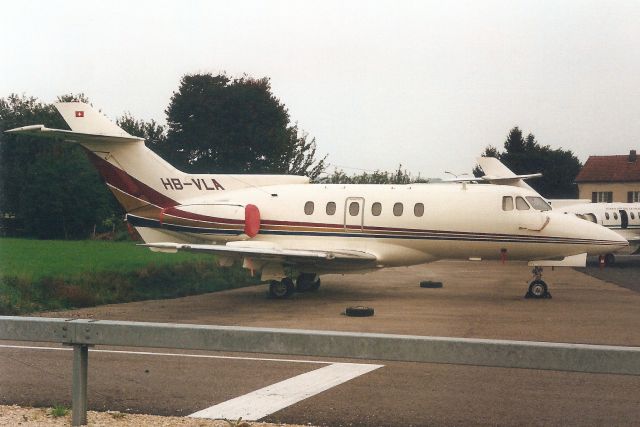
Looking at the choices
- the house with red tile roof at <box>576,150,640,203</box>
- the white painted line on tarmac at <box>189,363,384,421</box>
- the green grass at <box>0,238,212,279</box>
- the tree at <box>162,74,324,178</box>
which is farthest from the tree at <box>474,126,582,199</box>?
the white painted line on tarmac at <box>189,363,384,421</box>

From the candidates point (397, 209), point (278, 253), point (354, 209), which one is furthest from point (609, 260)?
point (278, 253)

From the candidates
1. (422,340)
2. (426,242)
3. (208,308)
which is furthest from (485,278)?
(422,340)

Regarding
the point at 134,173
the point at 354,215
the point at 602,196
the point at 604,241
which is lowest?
the point at 604,241

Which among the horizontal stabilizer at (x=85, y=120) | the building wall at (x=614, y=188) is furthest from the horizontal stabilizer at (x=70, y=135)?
the building wall at (x=614, y=188)

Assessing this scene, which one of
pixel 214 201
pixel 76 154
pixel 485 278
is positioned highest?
pixel 76 154

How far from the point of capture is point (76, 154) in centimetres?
4988

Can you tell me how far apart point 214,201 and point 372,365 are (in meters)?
13.1

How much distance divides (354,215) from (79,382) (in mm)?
15450

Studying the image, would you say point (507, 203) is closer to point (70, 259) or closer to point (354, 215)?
point (354, 215)

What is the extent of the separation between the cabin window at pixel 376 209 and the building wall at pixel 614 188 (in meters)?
58.7

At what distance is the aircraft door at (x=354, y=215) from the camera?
2156 centimetres

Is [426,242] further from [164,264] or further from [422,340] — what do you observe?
[422,340]

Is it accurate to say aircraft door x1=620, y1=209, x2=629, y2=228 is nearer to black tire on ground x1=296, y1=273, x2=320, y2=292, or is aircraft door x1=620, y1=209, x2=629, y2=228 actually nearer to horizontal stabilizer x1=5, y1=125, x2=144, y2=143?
black tire on ground x1=296, y1=273, x2=320, y2=292

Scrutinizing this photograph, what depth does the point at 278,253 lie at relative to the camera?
19.4 metres
